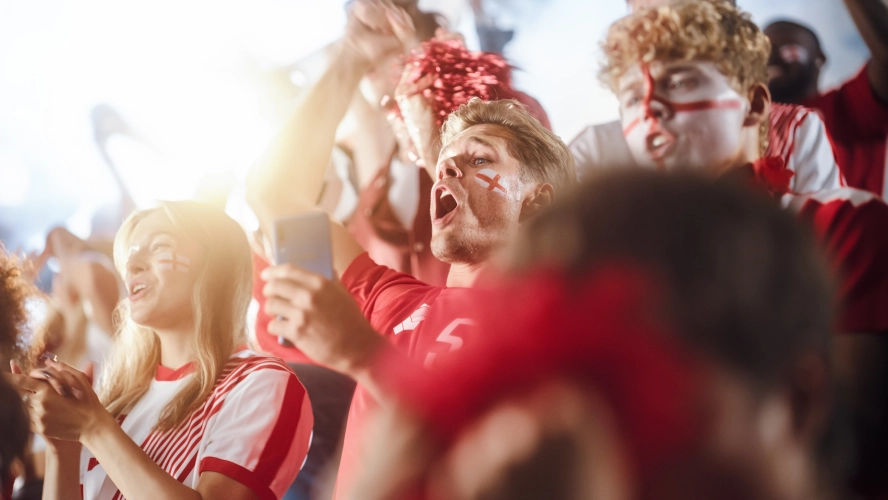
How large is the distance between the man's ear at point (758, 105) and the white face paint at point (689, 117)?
0.01 metres

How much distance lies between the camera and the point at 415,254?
148 cm

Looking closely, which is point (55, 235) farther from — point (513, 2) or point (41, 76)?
point (513, 2)

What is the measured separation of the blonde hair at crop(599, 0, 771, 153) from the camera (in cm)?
141

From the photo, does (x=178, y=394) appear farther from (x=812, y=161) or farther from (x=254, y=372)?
(x=812, y=161)

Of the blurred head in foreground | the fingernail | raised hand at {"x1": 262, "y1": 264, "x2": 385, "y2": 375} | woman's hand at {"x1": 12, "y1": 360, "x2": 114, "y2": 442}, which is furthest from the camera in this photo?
the fingernail

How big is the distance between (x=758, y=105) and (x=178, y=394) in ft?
3.99

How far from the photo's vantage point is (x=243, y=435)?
1297 mm

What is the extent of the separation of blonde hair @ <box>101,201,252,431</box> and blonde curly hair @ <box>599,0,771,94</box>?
2.81ft

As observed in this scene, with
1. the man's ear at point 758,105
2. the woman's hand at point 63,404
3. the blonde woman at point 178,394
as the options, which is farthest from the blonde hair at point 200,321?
the man's ear at point 758,105

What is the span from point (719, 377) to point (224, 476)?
3.53 ft

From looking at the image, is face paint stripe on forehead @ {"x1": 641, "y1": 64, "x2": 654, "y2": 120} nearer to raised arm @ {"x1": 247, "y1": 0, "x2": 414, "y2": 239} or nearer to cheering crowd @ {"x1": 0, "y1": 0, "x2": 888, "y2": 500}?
cheering crowd @ {"x1": 0, "y1": 0, "x2": 888, "y2": 500}

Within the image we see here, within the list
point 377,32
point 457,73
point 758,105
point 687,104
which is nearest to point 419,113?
point 457,73

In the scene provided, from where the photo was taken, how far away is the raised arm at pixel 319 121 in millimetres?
1484

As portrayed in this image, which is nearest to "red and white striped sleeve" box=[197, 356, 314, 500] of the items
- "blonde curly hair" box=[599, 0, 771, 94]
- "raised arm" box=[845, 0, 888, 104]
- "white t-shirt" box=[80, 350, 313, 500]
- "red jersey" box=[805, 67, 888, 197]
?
"white t-shirt" box=[80, 350, 313, 500]
